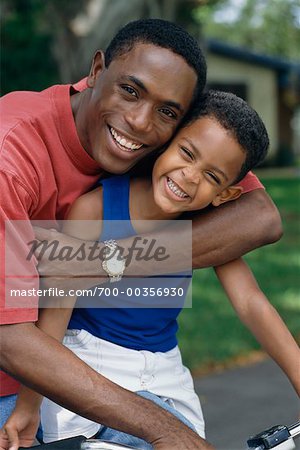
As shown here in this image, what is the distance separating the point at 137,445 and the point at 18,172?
0.77 metres

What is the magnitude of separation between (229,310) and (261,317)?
193 inches

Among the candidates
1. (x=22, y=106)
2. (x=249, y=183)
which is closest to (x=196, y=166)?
(x=249, y=183)

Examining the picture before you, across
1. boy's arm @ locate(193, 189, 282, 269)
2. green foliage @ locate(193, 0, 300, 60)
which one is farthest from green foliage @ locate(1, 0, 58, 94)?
green foliage @ locate(193, 0, 300, 60)

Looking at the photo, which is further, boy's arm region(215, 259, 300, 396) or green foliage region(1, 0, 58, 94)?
green foliage region(1, 0, 58, 94)

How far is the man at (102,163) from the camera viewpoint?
1.97 metres

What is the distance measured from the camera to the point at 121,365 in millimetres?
2318

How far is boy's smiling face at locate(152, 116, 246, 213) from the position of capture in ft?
7.74

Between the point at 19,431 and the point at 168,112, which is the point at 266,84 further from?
the point at 19,431

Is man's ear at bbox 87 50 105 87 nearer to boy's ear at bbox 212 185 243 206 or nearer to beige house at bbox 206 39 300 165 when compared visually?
boy's ear at bbox 212 185 243 206

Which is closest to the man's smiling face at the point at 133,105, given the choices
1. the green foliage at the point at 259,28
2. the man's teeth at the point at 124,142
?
the man's teeth at the point at 124,142

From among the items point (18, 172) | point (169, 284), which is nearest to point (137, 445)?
point (169, 284)

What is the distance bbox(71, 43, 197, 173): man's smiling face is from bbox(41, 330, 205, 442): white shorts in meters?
0.51

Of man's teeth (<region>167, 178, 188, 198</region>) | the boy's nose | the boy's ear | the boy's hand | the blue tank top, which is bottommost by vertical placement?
the boy's hand

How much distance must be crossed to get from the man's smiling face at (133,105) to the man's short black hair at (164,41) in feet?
0.06
